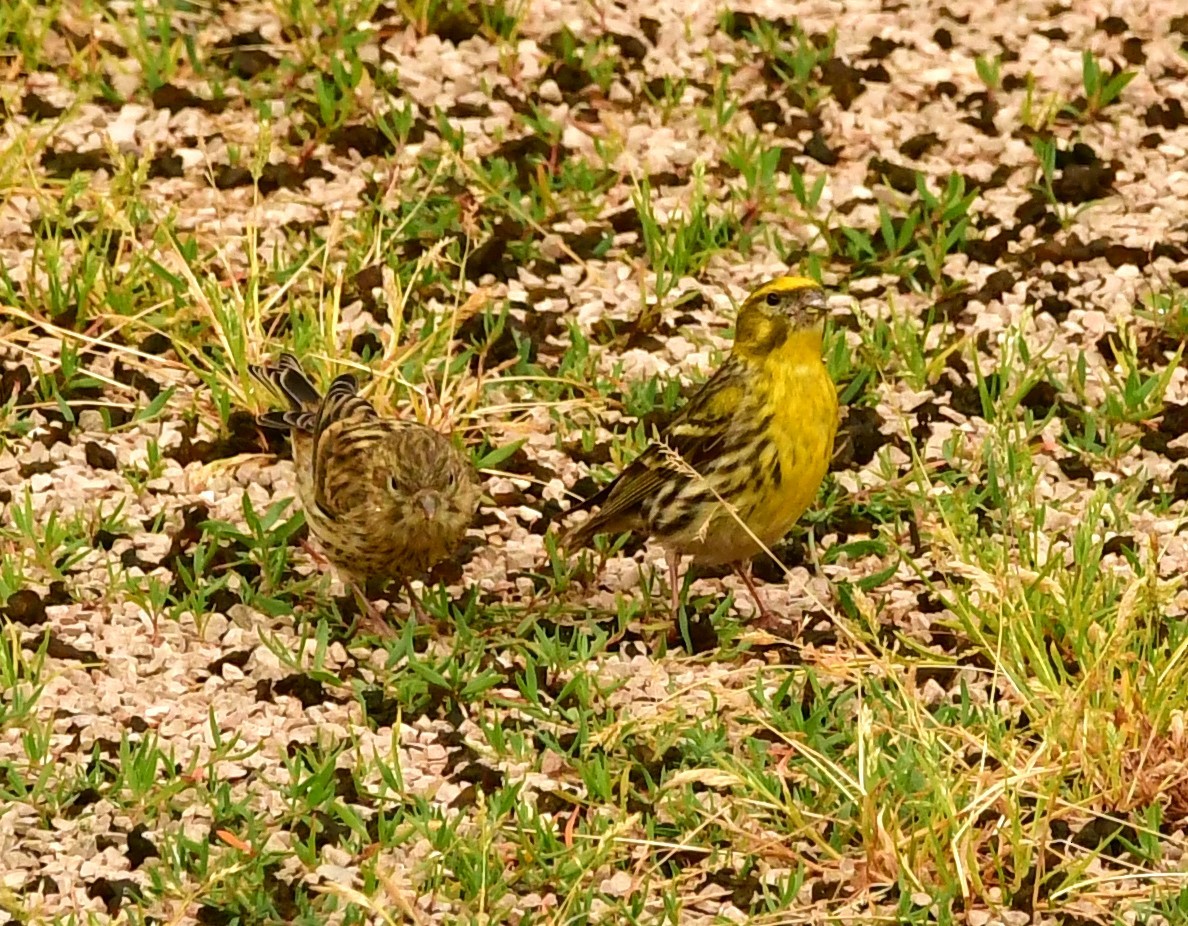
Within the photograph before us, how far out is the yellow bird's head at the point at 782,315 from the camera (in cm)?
695

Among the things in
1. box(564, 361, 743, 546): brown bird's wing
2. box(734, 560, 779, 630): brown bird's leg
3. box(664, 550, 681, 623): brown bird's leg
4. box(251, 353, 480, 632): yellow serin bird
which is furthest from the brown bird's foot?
box(734, 560, 779, 630): brown bird's leg

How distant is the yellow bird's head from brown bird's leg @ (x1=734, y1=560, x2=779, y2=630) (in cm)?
63

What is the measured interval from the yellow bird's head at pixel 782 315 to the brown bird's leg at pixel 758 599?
63 centimetres

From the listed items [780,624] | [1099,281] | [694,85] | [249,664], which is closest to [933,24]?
[694,85]

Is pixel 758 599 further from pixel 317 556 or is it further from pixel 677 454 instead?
pixel 317 556

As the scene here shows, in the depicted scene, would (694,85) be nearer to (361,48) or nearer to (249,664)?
(361,48)

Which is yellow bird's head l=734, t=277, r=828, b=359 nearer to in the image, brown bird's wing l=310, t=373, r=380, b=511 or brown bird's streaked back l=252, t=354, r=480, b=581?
brown bird's streaked back l=252, t=354, r=480, b=581

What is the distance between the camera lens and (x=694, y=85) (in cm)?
992

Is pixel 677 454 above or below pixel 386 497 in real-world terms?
above

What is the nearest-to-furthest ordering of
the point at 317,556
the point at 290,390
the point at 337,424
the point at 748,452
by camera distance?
the point at 748,452 < the point at 337,424 < the point at 317,556 < the point at 290,390

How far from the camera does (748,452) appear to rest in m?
6.83

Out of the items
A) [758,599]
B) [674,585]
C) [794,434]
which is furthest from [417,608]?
[794,434]

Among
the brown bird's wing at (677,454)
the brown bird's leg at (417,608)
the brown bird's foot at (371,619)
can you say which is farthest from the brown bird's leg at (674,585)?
the brown bird's foot at (371,619)

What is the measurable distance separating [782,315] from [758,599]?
2.67ft
